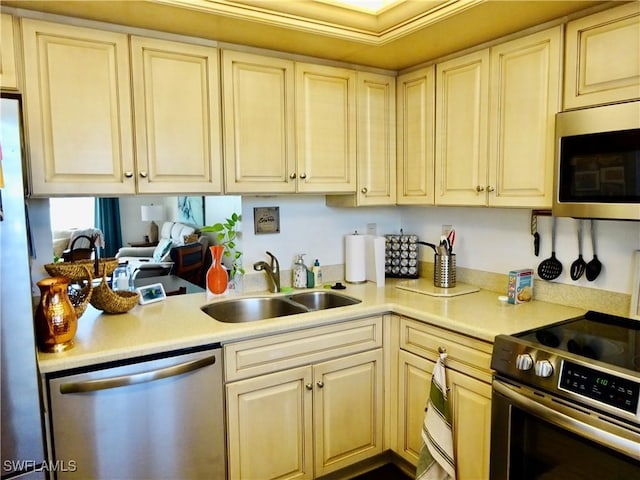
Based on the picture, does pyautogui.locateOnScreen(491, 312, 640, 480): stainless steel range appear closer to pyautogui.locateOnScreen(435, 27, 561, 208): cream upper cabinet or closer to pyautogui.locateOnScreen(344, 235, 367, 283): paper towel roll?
pyautogui.locateOnScreen(435, 27, 561, 208): cream upper cabinet

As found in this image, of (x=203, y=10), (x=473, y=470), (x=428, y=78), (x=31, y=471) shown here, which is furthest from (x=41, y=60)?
(x=473, y=470)

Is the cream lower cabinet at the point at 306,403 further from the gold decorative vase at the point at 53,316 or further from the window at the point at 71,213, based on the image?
the window at the point at 71,213

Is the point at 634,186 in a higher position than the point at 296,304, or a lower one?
higher

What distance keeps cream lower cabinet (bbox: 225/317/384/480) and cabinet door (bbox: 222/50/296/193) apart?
77cm

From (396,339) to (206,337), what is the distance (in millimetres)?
951

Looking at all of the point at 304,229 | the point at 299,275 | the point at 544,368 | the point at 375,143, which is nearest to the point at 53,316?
the point at 299,275

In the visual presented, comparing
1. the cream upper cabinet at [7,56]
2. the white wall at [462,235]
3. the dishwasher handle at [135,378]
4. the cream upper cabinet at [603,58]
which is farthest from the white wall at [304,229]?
the cream upper cabinet at [603,58]

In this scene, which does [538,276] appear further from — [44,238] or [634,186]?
[44,238]

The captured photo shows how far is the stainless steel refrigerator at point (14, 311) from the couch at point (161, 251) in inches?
50.1

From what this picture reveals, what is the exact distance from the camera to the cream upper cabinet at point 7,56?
5.56 feet

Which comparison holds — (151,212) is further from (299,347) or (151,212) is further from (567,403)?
(567,403)

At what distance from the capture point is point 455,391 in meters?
1.97

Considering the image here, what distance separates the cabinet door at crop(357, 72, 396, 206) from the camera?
2.57 m

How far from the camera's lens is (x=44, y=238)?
2.08 m
